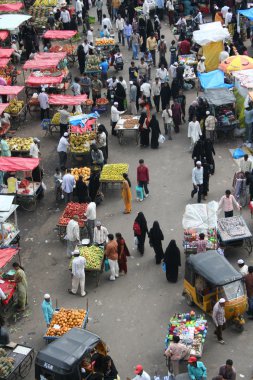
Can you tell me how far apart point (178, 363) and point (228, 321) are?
1961 millimetres

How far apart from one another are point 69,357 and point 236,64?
1453 centimetres

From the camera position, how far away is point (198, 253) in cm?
1864

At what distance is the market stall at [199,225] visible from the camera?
64.0 ft

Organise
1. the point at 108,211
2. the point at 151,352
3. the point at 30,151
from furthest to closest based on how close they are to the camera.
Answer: the point at 30,151 → the point at 108,211 → the point at 151,352

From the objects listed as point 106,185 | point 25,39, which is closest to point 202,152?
point 106,185

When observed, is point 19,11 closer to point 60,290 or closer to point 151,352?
point 60,290

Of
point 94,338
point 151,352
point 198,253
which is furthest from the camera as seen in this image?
point 198,253

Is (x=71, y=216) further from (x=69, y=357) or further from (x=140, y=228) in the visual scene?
(x=69, y=357)

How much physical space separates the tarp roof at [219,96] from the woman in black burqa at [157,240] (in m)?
7.22

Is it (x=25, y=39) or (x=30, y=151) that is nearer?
(x=30, y=151)

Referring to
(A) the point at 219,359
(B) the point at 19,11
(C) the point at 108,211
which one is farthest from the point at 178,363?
(B) the point at 19,11

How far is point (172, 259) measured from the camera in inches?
750

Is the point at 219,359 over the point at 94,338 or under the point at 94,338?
under

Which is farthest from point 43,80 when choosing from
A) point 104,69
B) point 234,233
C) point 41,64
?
point 234,233
